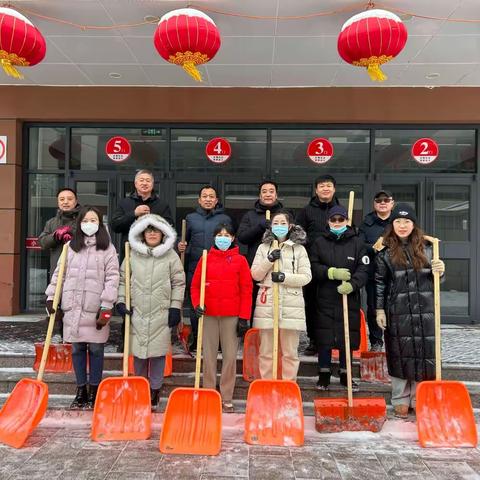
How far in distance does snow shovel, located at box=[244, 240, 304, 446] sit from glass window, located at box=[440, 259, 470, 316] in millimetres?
4201

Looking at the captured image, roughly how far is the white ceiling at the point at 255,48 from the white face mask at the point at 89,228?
7.41ft

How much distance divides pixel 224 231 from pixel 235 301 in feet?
1.95

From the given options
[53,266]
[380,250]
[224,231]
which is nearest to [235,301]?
[224,231]

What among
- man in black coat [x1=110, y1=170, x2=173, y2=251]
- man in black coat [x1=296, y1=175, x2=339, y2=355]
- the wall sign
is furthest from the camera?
the wall sign

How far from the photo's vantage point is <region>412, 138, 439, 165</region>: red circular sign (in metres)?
6.73

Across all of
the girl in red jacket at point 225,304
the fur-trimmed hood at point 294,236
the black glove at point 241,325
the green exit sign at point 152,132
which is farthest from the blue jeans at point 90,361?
the green exit sign at point 152,132

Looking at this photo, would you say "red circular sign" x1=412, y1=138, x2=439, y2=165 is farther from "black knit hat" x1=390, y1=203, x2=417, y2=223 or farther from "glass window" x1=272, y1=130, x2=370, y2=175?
"black knit hat" x1=390, y1=203, x2=417, y2=223

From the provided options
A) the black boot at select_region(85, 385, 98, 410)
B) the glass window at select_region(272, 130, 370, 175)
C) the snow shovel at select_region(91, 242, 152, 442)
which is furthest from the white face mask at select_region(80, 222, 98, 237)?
the glass window at select_region(272, 130, 370, 175)

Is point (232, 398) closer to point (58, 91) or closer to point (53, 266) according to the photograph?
point (53, 266)

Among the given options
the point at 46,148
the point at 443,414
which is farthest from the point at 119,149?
the point at 443,414

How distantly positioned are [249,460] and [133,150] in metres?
4.97

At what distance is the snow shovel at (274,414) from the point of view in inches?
134

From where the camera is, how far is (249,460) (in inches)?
125

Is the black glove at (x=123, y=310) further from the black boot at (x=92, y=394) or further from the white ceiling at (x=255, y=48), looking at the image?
the white ceiling at (x=255, y=48)
